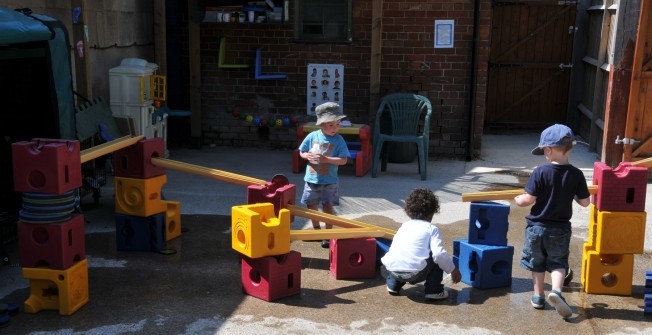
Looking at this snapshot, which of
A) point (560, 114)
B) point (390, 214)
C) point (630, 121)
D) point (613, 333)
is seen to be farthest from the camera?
point (560, 114)

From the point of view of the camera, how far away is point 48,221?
17.6 feet

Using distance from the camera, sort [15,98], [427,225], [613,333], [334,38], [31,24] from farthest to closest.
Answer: [334,38]
[15,98]
[31,24]
[427,225]
[613,333]

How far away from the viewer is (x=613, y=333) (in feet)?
17.4

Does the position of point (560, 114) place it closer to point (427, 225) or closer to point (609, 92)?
point (609, 92)

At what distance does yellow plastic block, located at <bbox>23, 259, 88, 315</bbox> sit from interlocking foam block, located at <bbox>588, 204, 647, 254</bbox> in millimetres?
4115

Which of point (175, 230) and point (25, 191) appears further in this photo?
point (175, 230)

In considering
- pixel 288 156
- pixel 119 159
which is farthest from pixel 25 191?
pixel 288 156

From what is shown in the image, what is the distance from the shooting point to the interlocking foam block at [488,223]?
6.12 metres

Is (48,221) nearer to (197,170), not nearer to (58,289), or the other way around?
(58,289)

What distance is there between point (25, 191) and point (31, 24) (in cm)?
200

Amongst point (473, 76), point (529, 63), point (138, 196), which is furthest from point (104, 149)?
point (529, 63)

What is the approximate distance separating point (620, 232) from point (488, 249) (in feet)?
3.47

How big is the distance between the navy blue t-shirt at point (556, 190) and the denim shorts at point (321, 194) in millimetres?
2192

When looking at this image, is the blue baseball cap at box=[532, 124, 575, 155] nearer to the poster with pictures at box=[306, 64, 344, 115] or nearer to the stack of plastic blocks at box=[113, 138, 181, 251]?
the stack of plastic blocks at box=[113, 138, 181, 251]
